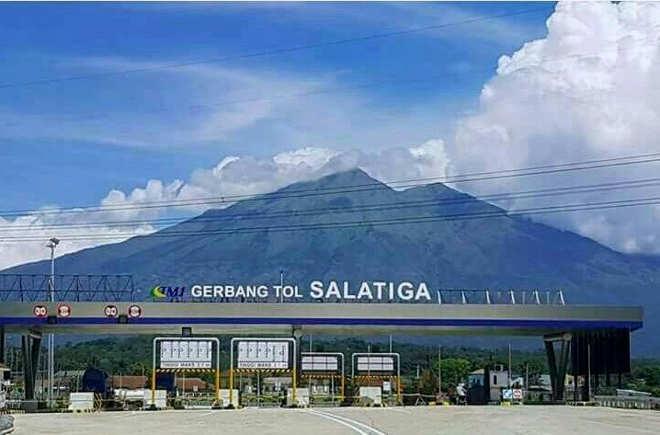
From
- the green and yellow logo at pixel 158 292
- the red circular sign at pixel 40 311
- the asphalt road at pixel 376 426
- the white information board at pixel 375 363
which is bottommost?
the asphalt road at pixel 376 426

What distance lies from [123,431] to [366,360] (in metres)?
40.1

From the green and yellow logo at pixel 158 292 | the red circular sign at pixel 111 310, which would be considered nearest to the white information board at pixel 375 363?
the green and yellow logo at pixel 158 292

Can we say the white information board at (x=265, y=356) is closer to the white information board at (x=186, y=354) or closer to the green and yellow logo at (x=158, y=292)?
the white information board at (x=186, y=354)

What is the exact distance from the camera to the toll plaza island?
7294 cm

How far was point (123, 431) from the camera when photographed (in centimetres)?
3606

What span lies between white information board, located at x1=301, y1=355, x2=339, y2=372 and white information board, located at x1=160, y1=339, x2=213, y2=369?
656 centimetres

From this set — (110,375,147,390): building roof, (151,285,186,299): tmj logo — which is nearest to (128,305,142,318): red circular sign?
(151,285,186,299): tmj logo

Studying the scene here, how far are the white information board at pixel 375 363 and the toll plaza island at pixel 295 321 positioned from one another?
0.21 ft

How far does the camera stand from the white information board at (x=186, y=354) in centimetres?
7188

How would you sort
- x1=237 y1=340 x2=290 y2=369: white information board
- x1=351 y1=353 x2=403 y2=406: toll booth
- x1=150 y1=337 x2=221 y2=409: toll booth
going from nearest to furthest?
x1=150 y1=337 x2=221 y2=409: toll booth < x1=237 y1=340 x2=290 y2=369: white information board < x1=351 y1=353 x2=403 y2=406: toll booth

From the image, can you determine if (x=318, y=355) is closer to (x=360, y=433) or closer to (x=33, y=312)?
(x=33, y=312)

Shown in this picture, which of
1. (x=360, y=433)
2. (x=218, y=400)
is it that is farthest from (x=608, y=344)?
(x=360, y=433)

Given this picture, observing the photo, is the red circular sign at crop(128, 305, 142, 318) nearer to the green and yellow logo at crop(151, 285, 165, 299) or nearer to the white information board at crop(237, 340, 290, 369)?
the green and yellow logo at crop(151, 285, 165, 299)

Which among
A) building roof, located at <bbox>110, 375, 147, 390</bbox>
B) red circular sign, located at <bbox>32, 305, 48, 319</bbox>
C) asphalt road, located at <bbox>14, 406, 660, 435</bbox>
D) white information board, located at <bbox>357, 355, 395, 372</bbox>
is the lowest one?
building roof, located at <bbox>110, 375, 147, 390</bbox>
